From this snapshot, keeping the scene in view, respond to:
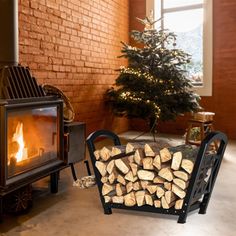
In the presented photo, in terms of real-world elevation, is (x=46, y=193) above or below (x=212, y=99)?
below

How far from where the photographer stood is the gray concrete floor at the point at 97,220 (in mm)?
2025

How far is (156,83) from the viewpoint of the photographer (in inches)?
185

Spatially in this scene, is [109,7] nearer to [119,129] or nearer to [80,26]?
[80,26]

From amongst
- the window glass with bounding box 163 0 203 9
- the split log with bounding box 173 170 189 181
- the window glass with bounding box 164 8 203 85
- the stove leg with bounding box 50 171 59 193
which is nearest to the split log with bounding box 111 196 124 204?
the split log with bounding box 173 170 189 181

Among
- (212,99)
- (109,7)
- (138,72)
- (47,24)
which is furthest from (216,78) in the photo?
(47,24)

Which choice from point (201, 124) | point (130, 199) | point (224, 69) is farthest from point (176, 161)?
point (224, 69)

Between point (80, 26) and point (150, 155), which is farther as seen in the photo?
point (80, 26)

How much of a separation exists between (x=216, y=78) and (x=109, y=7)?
2.17 m

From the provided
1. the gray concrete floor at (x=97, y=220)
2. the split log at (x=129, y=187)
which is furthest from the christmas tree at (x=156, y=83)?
the split log at (x=129, y=187)

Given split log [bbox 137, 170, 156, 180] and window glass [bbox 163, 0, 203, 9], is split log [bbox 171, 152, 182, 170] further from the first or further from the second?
window glass [bbox 163, 0, 203, 9]

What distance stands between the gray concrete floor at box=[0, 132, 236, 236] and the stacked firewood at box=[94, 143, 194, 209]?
125 millimetres

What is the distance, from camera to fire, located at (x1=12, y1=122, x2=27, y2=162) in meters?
2.18

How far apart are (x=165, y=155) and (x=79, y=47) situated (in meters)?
2.80

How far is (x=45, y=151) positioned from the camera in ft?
8.21
